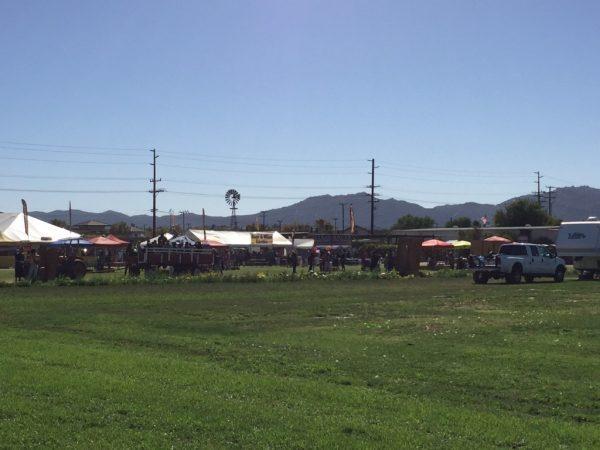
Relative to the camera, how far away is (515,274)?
37.7 metres

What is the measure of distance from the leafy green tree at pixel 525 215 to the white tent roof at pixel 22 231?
64.4 meters

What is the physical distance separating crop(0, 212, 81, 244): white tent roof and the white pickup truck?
3674 centimetres

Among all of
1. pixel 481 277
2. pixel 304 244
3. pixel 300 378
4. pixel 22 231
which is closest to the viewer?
pixel 300 378

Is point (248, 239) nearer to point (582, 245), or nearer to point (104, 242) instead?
point (104, 242)

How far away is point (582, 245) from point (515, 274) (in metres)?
5.85

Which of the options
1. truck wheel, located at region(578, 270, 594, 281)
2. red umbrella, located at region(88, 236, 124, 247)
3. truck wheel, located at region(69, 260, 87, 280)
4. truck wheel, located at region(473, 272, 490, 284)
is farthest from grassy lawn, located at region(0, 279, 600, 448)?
red umbrella, located at region(88, 236, 124, 247)

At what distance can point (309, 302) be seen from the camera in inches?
977

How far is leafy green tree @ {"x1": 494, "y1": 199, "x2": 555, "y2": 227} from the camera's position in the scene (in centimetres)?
10612

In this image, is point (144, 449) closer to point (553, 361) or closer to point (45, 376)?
point (45, 376)

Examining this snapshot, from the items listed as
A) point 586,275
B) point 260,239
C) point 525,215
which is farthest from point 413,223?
point 586,275

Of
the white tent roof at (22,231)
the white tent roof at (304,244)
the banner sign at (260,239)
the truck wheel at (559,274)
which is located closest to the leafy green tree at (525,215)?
the white tent roof at (304,244)

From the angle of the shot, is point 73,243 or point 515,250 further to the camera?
point 73,243

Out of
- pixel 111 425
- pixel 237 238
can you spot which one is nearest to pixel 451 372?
pixel 111 425

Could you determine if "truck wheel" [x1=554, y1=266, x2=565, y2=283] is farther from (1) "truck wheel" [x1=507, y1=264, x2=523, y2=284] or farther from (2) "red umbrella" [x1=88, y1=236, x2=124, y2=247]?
(2) "red umbrella" [x1=88, y1=236, x2=124, y2=247]
